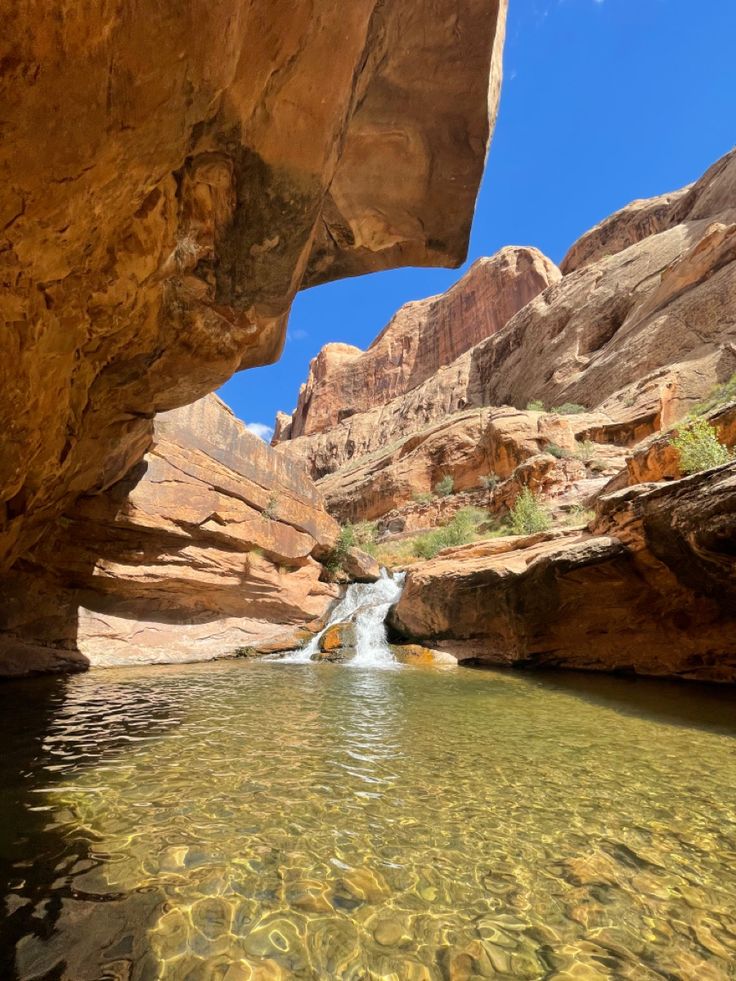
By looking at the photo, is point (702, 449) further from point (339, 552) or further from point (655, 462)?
point (339, 552)

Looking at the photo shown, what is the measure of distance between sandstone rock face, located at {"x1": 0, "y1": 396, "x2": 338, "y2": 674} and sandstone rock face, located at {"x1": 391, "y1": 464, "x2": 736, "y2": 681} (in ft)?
13.4

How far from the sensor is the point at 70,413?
15.4 ft

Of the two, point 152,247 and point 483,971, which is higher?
point 152,247

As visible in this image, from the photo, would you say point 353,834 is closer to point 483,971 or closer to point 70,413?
point 483,971

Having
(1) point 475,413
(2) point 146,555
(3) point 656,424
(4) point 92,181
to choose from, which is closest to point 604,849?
(4) point 92,181

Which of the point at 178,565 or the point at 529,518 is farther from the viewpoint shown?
the point at 529,518

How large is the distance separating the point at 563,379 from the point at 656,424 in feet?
31.9

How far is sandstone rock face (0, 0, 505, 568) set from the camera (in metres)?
2.30

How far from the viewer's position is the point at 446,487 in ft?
81.5

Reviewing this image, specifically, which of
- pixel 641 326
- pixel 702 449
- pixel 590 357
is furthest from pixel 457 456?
pixel 702 449

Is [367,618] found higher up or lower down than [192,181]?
lower down

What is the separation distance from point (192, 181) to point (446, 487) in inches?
873

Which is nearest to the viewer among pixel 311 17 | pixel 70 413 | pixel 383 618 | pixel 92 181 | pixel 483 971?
pixel 483 971

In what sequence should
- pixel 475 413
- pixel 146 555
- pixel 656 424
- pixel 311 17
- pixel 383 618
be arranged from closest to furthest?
pixel 311 17 → pixel 146 555 → pixel 383 618 → pixel 656 424 → pixel 475 413
